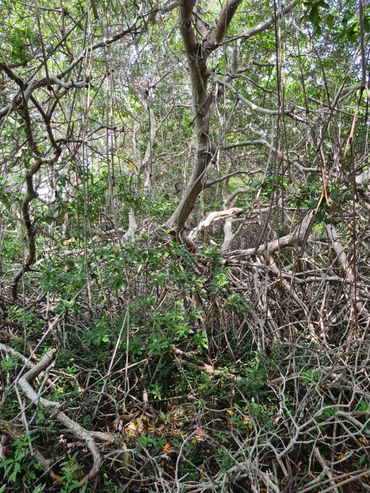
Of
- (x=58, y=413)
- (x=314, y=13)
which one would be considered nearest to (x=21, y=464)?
(x=58, y=413)

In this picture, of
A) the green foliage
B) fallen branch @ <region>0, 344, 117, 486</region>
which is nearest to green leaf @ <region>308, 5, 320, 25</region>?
fallen branch @ <region>0, 344, 117, 486</region>

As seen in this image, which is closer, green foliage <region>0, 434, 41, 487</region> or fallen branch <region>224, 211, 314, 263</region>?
green foliage <region>0, 434, 41, 487</region>

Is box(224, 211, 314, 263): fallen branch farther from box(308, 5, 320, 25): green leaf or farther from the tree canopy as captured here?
box(308, 5, 320, 25): green leaf

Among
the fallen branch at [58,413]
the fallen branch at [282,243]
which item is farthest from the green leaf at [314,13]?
the fallen branch at [58,413]

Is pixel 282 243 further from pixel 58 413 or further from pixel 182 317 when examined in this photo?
pixel 58 413

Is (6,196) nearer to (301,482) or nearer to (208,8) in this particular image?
(301,482)

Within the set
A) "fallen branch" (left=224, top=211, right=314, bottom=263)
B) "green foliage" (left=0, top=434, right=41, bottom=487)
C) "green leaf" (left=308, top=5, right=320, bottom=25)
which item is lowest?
"green foliage" (left=0, top=434, right=41, bottom=487)

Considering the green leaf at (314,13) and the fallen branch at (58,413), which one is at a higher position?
the green leaf at (314,13)

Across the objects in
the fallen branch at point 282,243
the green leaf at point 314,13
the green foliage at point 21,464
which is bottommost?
the green foliage at point 21,464

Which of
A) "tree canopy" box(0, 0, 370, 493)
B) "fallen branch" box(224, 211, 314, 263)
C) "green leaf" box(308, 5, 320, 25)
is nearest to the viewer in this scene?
"green leaf" box(308, 5, 320, 25)

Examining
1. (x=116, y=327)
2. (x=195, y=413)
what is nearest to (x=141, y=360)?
(x=116, y=327)

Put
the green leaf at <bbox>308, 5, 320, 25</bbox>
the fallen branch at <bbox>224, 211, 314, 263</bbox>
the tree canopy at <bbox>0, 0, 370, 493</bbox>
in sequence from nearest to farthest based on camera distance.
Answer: the green leaf at <bbox>308, 5, 320, 25</bbox> < the tree canopy at <bbox>0, 0, 370, 493</bbox> < the fallen branch at <bbox>224, 211, 314, 263</bbox>

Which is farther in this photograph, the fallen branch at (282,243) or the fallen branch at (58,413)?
the fallen branch at (282,243)

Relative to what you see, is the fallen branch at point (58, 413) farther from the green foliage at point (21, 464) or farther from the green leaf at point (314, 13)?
the green leaf at point (314, 13)
